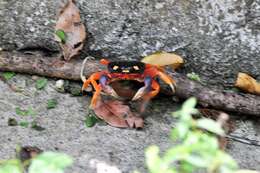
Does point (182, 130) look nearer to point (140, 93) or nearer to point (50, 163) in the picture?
point (50, 163)

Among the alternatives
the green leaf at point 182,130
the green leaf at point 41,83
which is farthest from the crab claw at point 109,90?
the green leaf at point 182,130

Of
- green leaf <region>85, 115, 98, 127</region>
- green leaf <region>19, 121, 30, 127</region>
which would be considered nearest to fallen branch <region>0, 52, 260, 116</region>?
green leaf <region>85, 115, 98, 127</region>

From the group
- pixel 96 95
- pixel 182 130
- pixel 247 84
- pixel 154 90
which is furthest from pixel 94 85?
pixel 182 130

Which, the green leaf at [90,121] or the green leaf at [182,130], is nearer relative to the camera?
the green leaf at [182,130]

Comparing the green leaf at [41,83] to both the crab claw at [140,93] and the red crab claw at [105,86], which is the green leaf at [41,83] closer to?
the red crab claw at [105,86]

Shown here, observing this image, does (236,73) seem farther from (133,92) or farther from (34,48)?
(34,48)
